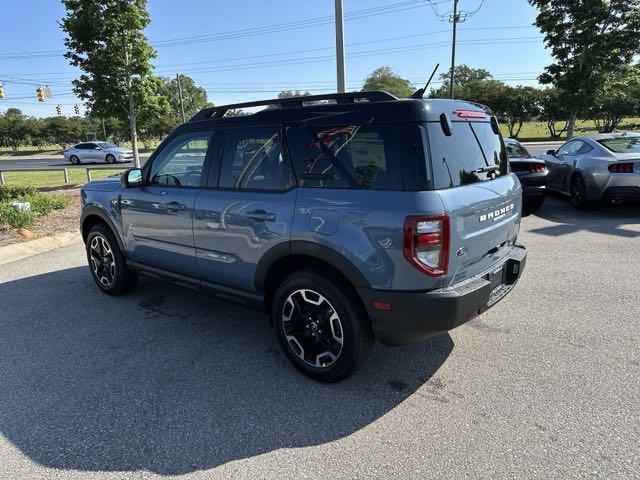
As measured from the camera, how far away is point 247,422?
107 inches

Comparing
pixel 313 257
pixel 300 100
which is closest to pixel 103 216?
pixel 300 100

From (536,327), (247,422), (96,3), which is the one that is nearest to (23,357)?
(247,422)

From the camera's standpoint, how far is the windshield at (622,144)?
8219 mm

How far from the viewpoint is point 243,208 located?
3.35 metres

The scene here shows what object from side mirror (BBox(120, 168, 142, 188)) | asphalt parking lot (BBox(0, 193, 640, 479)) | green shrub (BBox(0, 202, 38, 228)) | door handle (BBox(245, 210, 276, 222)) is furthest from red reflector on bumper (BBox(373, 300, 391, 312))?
green shrub (BBox(0, 202, 38, 228))

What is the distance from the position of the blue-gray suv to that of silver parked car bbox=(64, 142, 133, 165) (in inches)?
1114

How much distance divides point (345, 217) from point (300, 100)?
3.57 ft

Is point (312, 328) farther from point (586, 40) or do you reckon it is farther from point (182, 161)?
point (586, 40)

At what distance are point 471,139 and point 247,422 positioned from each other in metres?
2.39

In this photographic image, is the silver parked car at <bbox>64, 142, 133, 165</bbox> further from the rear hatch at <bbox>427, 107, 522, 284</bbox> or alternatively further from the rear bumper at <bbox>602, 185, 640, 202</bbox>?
the rear hatch at <bbox>427, 107, 522, 284</bbox>

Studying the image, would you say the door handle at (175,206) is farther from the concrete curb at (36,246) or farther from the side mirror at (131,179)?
the concrete curb at (36,246)

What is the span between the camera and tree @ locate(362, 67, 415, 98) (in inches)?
2601

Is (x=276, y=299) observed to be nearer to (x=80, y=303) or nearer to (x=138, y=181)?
(x=138, y=181)

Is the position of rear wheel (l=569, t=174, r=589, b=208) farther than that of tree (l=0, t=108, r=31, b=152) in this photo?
No
